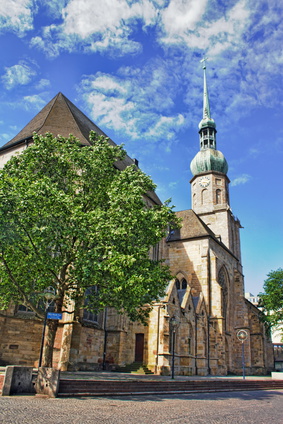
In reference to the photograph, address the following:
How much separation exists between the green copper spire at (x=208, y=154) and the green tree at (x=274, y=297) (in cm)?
1728

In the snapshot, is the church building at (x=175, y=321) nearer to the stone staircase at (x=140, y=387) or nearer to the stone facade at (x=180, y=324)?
the stone facade at (x=180, y=324)

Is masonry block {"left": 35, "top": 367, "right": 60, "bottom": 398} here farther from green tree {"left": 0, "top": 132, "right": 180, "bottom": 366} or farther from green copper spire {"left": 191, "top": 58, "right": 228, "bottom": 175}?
green copper spire {"left": 191, "top": 58, "right": 228, "bottom": 175}

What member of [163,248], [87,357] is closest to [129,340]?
[87,357]

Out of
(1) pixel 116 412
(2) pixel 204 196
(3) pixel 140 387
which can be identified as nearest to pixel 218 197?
(2) pixel 204 196

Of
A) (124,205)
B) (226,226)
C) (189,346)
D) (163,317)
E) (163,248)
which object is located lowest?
(189,346)

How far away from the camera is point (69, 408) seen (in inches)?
350

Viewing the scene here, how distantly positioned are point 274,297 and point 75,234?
33998 mm

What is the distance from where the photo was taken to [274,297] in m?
40.8

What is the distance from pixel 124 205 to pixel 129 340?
14623 mm

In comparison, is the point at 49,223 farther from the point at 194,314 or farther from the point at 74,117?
the point at 194,314

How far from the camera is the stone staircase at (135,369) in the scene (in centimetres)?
2295

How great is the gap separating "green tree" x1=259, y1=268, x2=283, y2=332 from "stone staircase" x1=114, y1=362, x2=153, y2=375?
21.7m

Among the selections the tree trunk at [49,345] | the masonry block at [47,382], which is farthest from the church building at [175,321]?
the masonry block at [47,382]

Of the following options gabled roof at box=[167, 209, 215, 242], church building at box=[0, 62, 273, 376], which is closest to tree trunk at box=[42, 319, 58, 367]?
church building at box=[0, 62, 273, 376]
